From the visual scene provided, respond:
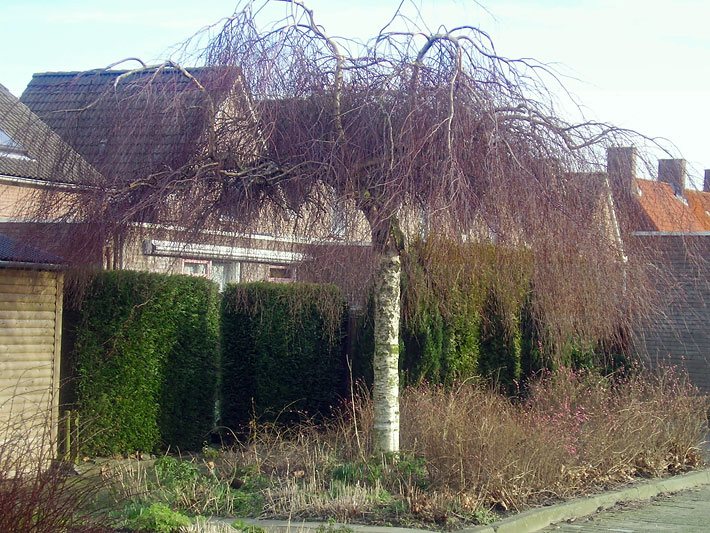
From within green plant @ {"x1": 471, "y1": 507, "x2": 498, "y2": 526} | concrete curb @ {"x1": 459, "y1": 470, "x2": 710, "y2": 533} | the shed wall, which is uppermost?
the shed wall

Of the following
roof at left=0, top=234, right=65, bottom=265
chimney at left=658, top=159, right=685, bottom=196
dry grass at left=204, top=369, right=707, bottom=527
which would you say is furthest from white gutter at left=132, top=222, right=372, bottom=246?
chimney at left=658, top=159, right=685, bottom=196

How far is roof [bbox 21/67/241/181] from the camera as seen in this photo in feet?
28.0

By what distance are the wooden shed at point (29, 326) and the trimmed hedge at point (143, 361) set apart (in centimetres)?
92

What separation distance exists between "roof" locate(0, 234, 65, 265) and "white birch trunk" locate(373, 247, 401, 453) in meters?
3.10

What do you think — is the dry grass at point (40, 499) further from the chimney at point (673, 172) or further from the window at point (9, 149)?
the window at point (9, 149)

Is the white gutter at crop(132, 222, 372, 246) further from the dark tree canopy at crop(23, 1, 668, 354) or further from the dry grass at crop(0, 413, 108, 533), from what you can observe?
the dry grass at crop(0, 413, 108, 533)

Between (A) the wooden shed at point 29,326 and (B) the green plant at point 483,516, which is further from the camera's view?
(A) the wooden shed at point 29,326

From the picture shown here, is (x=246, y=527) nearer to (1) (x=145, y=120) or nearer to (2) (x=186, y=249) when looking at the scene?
(2) (x=186, y=249)

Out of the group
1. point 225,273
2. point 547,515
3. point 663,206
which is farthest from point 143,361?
point 663,206

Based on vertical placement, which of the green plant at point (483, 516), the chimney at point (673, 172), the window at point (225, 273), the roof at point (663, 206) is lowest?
the green plant at point (483, 516)

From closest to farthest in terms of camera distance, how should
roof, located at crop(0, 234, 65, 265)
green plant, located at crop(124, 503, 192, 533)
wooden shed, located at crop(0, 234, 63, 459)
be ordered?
Result: 1. green plant, located at crop(124, 503, 192, 533)
2. roof, located at crop(0, 234, 65, 265)
3. wooden shed, located at crop(0, 234, 63, 459)

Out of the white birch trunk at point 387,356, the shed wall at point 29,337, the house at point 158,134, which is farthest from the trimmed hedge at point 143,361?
the white birch trunk at point 387,356

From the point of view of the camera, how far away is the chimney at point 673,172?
8.41m

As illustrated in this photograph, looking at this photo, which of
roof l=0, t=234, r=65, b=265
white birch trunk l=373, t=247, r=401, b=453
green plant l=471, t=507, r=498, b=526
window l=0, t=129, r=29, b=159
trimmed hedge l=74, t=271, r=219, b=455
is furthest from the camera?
window l=0, t=129, r=29, b=159
